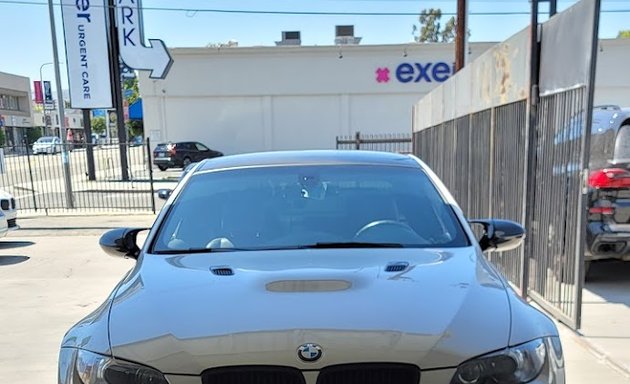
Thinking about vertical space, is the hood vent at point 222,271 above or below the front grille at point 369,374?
above

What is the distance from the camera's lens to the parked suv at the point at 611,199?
217 inches

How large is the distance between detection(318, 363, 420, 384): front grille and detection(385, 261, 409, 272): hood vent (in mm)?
617

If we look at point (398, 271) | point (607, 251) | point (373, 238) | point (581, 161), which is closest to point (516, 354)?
point (398, 271)

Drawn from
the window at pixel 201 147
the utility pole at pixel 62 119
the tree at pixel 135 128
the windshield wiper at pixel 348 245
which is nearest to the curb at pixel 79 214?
the utility pole at pixel 62 119

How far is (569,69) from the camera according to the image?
454 centimetres

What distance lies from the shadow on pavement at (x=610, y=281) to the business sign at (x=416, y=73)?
2145cm

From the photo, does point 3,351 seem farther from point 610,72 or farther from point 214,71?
point 610,72

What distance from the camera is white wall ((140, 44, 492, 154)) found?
27.4m

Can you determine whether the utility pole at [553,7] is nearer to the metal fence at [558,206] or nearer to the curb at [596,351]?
the metal fence at [558,206]

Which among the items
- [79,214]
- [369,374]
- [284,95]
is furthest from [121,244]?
[284,95]

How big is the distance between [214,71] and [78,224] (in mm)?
16863

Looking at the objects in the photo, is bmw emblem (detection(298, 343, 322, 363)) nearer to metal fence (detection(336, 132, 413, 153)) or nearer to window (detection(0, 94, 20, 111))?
metal fence (detection(336, 132, 413, 153))

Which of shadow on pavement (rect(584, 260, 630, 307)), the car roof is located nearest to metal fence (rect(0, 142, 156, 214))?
shadow on pavement (rect(584, 260, 630, 307))

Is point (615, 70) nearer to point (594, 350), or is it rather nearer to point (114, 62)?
point (114, 62)
